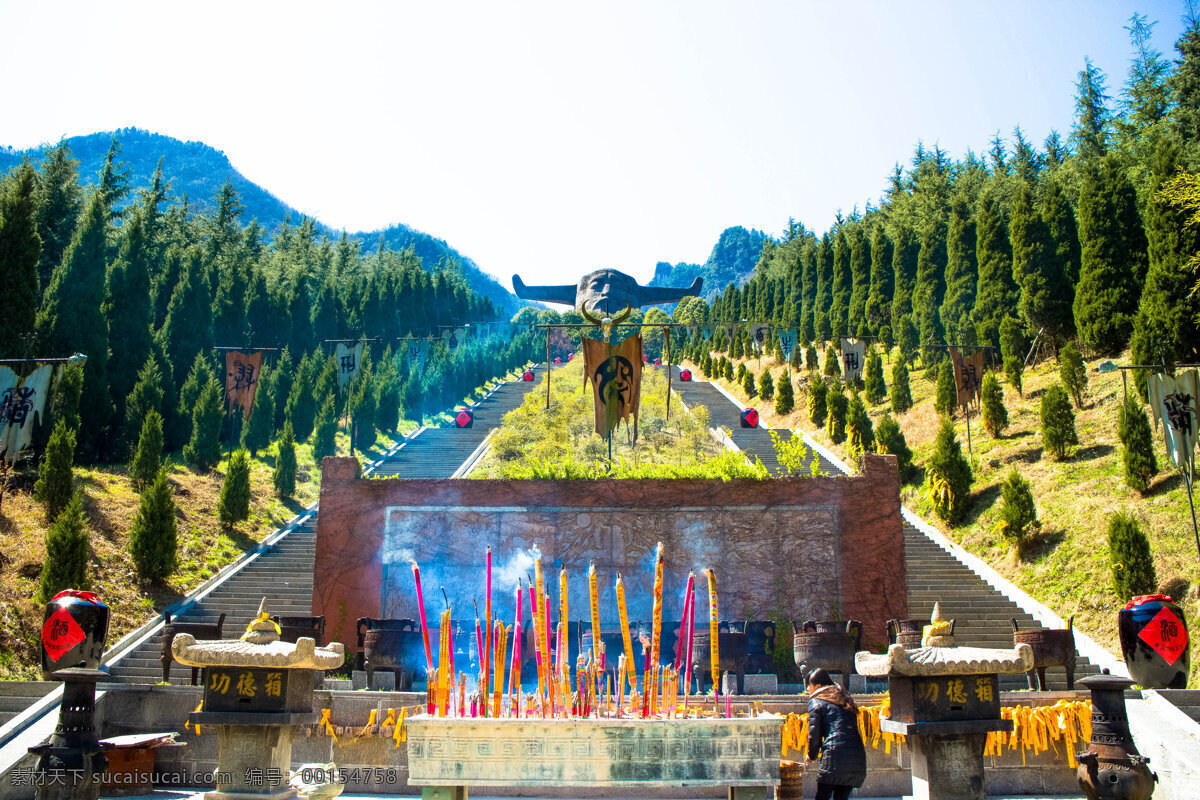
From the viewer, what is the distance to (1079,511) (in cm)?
1681

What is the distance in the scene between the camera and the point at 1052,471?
62.2 ft

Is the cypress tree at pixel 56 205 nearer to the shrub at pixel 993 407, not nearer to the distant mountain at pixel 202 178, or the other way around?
the shrub at pixel 993 407

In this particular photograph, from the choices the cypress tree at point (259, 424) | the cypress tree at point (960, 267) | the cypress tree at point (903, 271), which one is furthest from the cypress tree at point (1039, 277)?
the cypress tree at point (259, 424)

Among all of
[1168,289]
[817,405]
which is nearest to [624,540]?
[1168,289]

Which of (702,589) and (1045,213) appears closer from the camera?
(702,589)

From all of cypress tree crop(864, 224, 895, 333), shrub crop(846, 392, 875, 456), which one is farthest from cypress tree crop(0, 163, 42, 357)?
cypress tree crop(864, 224, 895, 333)

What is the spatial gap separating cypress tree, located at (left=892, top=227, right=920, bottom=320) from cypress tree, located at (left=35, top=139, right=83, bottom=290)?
30877 mm

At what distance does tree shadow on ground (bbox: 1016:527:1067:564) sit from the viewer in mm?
16297

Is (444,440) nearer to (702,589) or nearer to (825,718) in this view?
(702,589)

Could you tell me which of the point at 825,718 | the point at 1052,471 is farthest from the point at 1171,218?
the point at 825,718

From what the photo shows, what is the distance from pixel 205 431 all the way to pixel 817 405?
59.4 feet

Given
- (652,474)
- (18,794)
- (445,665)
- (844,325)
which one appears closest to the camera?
(445,665)

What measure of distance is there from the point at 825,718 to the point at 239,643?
4.32 metres

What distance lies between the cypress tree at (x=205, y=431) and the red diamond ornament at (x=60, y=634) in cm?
1543
